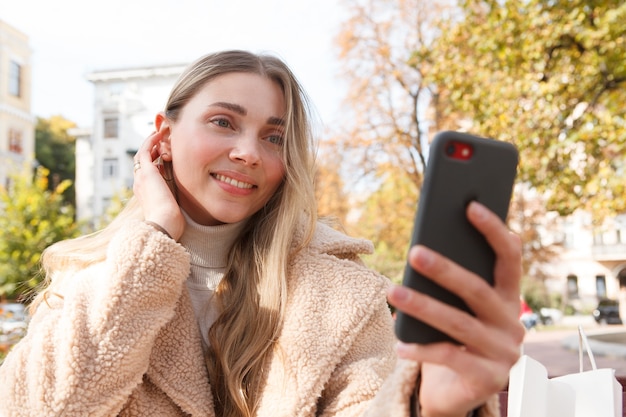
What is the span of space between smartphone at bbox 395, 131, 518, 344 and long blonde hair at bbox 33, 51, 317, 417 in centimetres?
102

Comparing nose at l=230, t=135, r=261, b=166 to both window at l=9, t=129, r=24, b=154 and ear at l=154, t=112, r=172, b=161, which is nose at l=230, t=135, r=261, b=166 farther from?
window at l=9, t=129, r=24, b=154

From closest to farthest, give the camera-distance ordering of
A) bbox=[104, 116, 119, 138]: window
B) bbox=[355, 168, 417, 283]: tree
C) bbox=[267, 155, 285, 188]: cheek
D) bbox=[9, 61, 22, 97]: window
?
1. bbox=[267, 155, 285, 188]: cheek
2. bbox=[355, 168, 417, 283]: tree
3. bbox=[9, 61, 22, 97]: window
4. bbox=[104, 116, 119, 138]: window

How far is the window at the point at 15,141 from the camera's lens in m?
28.2

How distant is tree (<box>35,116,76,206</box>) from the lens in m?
36.6

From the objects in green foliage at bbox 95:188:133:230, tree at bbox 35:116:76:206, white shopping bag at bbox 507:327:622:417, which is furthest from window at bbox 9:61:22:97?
white shopping bag at bbox 507:327:622:417

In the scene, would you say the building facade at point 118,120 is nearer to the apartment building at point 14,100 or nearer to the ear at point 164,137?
the apartment building at point 14,100

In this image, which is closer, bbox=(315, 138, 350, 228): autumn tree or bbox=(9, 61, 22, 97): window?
bbox=(315, 138, 350, 228): autumn tree

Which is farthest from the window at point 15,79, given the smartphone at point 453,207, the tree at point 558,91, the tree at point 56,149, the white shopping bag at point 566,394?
the smartphone at point 453,207

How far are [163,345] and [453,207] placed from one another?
3.92ft

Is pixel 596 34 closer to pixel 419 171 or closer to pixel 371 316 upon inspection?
pixel 371 316

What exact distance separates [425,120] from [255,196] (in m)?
15.4

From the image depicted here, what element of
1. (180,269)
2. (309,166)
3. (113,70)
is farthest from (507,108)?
(113,70)

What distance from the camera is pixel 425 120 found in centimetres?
1689

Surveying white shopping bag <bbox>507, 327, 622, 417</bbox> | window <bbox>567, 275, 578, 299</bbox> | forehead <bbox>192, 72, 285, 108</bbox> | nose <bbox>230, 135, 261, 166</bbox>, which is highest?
forehead <bbox>192, 72, 285, 108</bbox>
